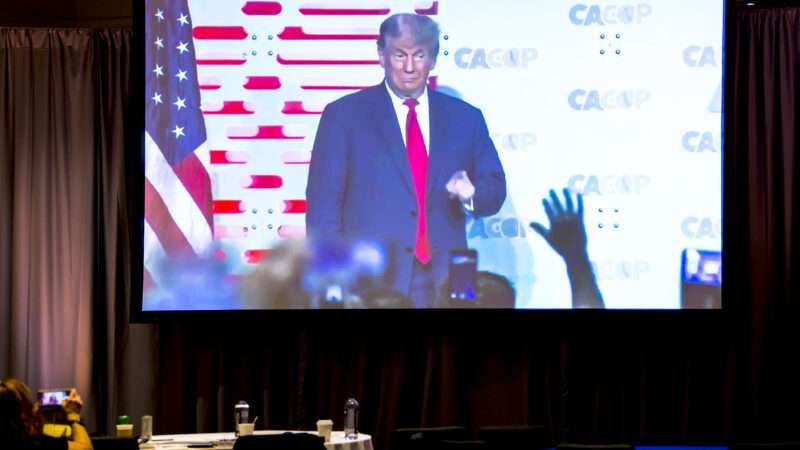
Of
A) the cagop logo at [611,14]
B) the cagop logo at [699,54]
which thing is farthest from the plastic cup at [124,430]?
the cagop logo at [699,54]

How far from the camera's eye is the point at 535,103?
30.7 feet

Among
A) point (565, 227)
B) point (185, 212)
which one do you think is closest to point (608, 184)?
point (565, 227)

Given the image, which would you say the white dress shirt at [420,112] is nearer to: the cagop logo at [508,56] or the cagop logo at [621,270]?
the cagop logo at [508,56]

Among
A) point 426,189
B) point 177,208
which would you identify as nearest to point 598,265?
Result: point 426,189

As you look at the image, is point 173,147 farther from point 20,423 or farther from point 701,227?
point 20,423

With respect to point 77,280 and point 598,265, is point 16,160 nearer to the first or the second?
point 77,280

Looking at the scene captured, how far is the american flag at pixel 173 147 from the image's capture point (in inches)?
369

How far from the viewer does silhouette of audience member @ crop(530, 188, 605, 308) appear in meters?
9.27

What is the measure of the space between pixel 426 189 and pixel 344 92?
2.98 ft

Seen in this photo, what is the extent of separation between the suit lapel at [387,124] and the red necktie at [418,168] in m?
0.07

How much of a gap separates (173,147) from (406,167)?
5.50 ft

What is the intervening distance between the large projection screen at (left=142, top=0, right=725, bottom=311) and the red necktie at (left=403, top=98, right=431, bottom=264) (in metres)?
0.25

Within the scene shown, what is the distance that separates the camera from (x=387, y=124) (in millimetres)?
9477

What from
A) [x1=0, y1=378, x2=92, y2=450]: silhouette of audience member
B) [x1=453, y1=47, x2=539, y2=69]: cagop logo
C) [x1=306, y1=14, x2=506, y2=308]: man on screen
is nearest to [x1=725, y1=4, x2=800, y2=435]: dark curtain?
[x1=453, y1=47, x2=539, y2=69]: cagop logo
